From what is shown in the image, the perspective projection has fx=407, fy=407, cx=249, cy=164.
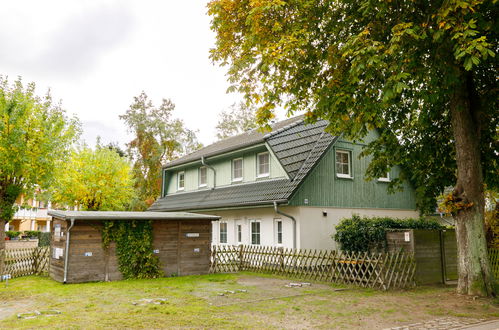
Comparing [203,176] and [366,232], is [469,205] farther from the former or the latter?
[203,176]

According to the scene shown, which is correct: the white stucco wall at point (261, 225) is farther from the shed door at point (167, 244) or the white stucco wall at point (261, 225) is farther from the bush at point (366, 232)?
the shed door at point (167, 244)

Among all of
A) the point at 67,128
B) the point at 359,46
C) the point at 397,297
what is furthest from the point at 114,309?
the point at 67,128

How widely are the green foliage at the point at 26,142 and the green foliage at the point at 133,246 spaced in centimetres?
440

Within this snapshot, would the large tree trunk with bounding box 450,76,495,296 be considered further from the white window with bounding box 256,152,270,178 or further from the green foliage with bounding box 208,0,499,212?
the white window with bounding box 256,152,270,178

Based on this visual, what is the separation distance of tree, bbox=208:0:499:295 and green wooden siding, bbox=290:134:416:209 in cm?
596

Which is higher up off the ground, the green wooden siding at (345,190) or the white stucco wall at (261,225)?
the green wooden siding at (345,190)

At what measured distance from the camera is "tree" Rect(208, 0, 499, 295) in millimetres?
10367

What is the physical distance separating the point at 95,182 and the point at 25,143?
17.5m

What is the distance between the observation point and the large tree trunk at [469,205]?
11602mm

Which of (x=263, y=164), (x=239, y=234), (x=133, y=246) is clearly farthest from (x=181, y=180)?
(x=133, y=246)

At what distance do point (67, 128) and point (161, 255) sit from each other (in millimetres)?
7513

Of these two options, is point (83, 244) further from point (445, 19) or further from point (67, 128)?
point (445, 19)

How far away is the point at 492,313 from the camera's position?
9.69 meters

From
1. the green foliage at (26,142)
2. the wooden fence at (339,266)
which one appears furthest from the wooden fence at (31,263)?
the wooden fence at (339,266)
